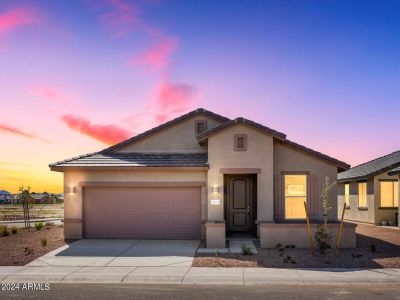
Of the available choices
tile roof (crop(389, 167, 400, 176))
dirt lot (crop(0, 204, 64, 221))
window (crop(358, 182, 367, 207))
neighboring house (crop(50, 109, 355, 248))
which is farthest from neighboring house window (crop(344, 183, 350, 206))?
dirt lot (crop(0, 204, 64, 221))

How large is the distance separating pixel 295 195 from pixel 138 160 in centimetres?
697

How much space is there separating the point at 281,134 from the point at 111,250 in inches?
320

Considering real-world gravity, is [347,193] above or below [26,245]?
above

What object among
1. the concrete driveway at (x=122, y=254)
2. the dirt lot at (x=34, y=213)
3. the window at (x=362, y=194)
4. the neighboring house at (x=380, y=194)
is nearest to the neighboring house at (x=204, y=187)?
the concrete driveway at (x=122, y=254)

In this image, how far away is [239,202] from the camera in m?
18.3

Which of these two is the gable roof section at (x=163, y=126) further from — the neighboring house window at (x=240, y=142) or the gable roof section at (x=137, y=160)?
the neighboring house window at (x=240, y=142)

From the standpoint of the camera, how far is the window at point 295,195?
17.7 meters

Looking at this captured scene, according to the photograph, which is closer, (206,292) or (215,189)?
(206,292)

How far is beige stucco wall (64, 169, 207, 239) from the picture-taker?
57.0 ft

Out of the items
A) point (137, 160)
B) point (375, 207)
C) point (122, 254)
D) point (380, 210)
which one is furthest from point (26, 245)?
point (380, 210)

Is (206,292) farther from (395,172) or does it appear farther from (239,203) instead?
(395,172)

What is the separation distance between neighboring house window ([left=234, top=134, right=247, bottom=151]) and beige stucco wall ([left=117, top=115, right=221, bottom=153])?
265cm

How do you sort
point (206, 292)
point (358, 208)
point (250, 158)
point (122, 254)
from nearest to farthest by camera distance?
point (206, 292) < point (122, 254) < point (250, 158) < point (358, 208)

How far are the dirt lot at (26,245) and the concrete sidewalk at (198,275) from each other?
1.41m
